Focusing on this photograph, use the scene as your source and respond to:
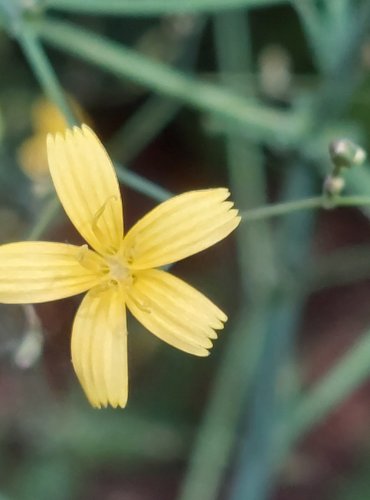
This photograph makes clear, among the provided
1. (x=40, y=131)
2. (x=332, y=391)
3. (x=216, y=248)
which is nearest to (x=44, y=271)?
(x=332, y=391)

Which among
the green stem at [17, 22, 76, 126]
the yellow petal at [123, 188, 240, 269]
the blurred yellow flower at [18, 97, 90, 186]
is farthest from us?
the blurred yellow flower at [18, 97, 90, 186]

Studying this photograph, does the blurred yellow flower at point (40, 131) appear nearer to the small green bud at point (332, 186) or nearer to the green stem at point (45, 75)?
the green stem at point (45, 75)

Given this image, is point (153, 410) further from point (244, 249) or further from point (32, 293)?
point (32, 293)

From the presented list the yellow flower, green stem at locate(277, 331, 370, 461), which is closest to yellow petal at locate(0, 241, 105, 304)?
the yellow flower

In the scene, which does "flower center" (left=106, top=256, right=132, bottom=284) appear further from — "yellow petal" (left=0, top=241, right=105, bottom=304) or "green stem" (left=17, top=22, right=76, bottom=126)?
"green stem" (left=17, top=22, right=76, bottom=126)

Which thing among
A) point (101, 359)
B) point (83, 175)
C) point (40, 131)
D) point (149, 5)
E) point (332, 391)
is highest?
point (40, 131)

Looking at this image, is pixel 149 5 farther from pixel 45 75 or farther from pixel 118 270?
pixel 118 270
